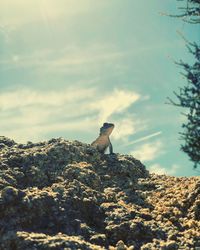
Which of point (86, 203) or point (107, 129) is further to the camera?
point (107, 129)

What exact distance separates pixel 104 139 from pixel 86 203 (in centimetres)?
1531

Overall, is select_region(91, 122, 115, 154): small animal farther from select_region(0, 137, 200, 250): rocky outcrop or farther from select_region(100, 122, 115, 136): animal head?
select_region(0, 137, 200, 250): rocky outcrop

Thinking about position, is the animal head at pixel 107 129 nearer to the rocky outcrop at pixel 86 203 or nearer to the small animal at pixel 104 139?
the small animal at pixel 104 139

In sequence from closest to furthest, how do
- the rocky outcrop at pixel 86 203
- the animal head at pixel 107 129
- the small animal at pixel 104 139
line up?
the rocky outcrop at pixel 86 203, the small animal at pixel 104 139, the animal head at pixel 107 129

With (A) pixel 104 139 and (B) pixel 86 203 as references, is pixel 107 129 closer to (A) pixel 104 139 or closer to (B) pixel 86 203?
(A) pixel 104 139

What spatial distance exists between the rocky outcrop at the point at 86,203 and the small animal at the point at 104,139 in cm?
450

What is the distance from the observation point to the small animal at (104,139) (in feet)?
147

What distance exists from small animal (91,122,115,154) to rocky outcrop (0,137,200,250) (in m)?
4.50

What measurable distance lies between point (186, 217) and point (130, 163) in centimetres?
973

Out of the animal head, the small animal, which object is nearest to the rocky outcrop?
the small animal

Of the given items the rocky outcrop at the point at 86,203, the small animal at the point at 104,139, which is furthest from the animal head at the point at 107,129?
the rocky outcrop at the point at 86,203

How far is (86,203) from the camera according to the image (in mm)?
30797

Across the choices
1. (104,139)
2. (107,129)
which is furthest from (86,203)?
(107,129)

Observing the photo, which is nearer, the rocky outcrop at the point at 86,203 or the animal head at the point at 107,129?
the rocky outcrop at the point at 86,203
